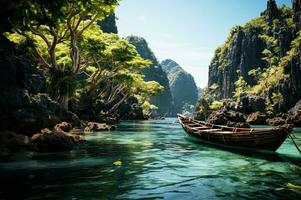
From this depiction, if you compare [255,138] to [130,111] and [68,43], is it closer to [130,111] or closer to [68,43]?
[68,43]

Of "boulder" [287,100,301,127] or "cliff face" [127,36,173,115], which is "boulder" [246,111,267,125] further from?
"cliff face" [127,36,173,115]

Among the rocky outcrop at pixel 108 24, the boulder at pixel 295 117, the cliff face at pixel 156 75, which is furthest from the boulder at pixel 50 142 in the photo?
the cliff face at pixel 156 75

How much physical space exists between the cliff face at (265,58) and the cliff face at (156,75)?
Result: 50.4 meters

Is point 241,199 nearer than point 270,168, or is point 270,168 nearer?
point 241,199

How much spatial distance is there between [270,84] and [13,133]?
52.2m

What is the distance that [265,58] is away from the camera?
74.4m

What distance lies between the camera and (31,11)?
1493 centimetres

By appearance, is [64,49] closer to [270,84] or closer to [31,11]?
[31,11]

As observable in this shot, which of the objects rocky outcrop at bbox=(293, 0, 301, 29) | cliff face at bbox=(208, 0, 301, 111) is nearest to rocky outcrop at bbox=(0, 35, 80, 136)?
cliff face at bbox=(208, 0, 301, 111)

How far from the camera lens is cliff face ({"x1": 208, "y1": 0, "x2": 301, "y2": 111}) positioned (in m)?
51.1

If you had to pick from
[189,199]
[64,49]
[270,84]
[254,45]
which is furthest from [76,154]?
[254,45]

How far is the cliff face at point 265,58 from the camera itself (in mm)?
51125

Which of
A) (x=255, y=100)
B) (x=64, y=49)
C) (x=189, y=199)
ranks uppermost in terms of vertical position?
(x=64, y=49)

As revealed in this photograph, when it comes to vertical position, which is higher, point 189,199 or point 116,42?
point 116,42
